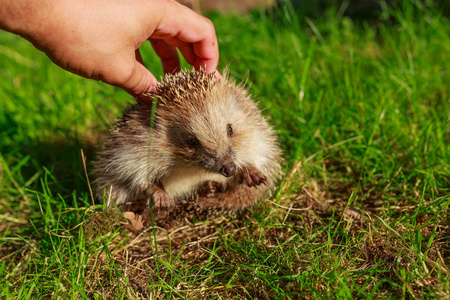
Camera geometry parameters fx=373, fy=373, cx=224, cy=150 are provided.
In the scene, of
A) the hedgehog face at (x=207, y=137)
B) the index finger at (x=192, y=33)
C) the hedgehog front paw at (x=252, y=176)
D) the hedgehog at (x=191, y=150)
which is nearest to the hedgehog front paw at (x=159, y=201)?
the hedgehog at (x=191, y=150)

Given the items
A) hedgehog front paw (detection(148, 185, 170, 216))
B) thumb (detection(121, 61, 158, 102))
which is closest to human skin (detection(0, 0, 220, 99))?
thumb (detection(121, 61, 158, 102))

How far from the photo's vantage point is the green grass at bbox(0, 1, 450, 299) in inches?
86.9

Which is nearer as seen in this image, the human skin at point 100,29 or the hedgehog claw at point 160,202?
the human skin at point 100,29

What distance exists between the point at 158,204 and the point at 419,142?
214 centimetres

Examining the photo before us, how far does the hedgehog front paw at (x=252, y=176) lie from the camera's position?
2762mm

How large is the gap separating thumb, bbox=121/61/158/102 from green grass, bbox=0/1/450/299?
2.42 feet

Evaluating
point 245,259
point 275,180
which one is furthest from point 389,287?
point 275,180

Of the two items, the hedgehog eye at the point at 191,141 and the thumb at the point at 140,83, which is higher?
the thumb at the point at 140,83

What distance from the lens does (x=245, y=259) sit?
94.8 inches

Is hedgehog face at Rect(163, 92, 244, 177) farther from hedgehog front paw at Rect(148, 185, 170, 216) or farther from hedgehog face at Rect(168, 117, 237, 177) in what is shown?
hedgehog front paw at Rect(148, 185, 170, 216)

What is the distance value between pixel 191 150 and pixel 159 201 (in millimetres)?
434

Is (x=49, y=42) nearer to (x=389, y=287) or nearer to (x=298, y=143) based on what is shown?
(x=298, y=143)

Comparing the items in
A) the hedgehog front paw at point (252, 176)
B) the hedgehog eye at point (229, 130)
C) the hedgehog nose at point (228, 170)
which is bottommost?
the hedgehog front paw at point (252, 176)

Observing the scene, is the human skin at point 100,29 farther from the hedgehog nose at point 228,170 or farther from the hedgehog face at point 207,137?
the hedgehog nose at point 228,170
